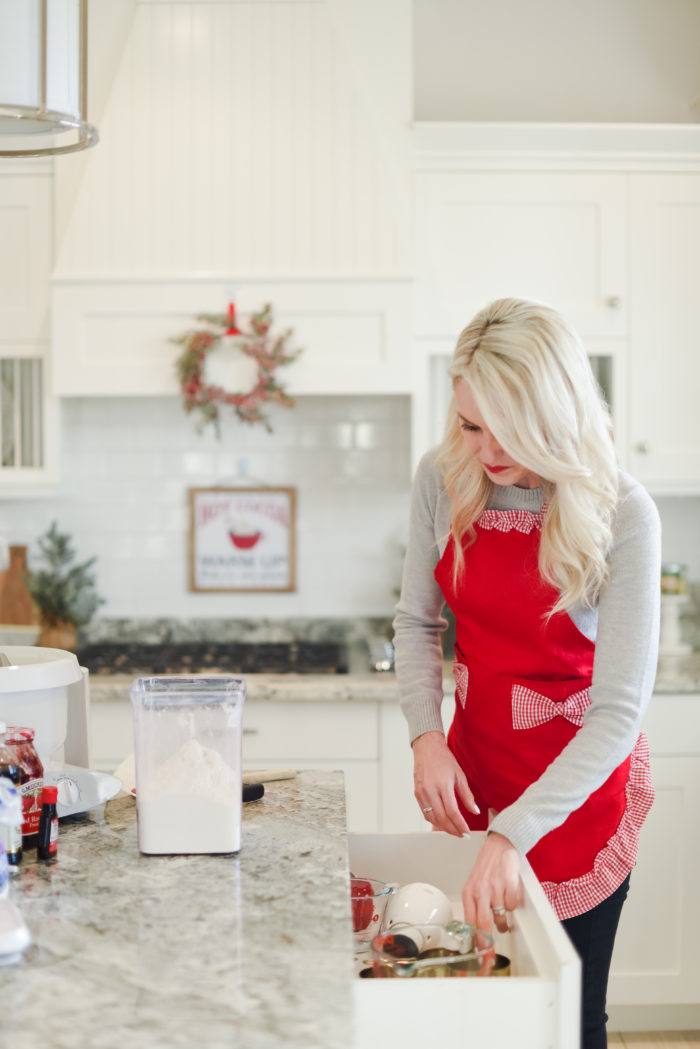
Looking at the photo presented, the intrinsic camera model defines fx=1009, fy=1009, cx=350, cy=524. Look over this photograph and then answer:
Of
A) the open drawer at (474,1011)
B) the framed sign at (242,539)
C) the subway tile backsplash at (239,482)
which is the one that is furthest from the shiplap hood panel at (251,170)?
the open drawer at (474,1011)

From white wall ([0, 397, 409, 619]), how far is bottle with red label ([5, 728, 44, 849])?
1.92 metres

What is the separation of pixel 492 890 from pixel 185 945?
0.40 meters

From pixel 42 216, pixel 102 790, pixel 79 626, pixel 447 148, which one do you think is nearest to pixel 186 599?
pixel 79 626

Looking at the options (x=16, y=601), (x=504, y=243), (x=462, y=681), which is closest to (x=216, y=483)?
(x=16, y=601)

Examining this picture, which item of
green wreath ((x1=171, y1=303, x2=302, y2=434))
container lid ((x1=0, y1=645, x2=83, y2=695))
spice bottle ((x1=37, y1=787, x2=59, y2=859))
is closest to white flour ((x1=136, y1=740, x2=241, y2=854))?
spice bottle ((x1=37, y1=787, x2=59, y2=859))

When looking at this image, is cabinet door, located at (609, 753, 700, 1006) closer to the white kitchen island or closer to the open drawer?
the white kitchen island

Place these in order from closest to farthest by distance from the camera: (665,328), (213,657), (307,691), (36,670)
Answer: (36,670)
(307,691)
(665,328)
(213,657)

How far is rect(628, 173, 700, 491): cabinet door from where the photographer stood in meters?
2.80

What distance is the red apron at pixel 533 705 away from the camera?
149cm

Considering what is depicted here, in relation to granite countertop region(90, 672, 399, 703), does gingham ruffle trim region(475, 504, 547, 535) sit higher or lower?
higher

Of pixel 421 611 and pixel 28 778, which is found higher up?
pixel 421 611

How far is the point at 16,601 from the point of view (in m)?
3.11

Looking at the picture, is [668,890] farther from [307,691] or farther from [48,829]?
[48,829]

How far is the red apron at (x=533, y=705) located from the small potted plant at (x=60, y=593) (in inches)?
68.6
